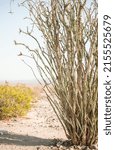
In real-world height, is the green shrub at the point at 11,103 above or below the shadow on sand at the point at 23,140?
above

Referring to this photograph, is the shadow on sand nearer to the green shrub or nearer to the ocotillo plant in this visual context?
the ocotillo plant

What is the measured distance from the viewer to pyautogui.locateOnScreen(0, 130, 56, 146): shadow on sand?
6712mm

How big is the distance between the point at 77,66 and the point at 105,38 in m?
1.23

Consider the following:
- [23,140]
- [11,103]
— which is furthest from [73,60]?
[11,103]

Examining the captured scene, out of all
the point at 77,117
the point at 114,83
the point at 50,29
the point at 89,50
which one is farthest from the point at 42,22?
the point at 114,83

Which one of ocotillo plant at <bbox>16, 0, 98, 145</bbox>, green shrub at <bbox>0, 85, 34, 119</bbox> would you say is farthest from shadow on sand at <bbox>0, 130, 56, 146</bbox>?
green shrub at <bbox>0, 85, 34, 119</bbox>

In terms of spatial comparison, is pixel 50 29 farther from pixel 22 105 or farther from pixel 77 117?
pixel 22 105

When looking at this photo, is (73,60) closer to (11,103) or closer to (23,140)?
(23,140)

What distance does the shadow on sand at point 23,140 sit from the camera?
6.71m

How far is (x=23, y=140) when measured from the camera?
701 cm

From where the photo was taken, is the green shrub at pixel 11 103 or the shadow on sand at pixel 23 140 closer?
the shadow on sand at pixel 23 140

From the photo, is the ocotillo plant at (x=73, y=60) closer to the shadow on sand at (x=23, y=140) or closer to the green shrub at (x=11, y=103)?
the shadow on sand at (x=23, y=140)

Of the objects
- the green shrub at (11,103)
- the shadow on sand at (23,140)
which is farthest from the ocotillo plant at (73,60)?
the green shrub at (11,103)

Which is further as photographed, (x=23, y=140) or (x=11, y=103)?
(x=11, y=103)
